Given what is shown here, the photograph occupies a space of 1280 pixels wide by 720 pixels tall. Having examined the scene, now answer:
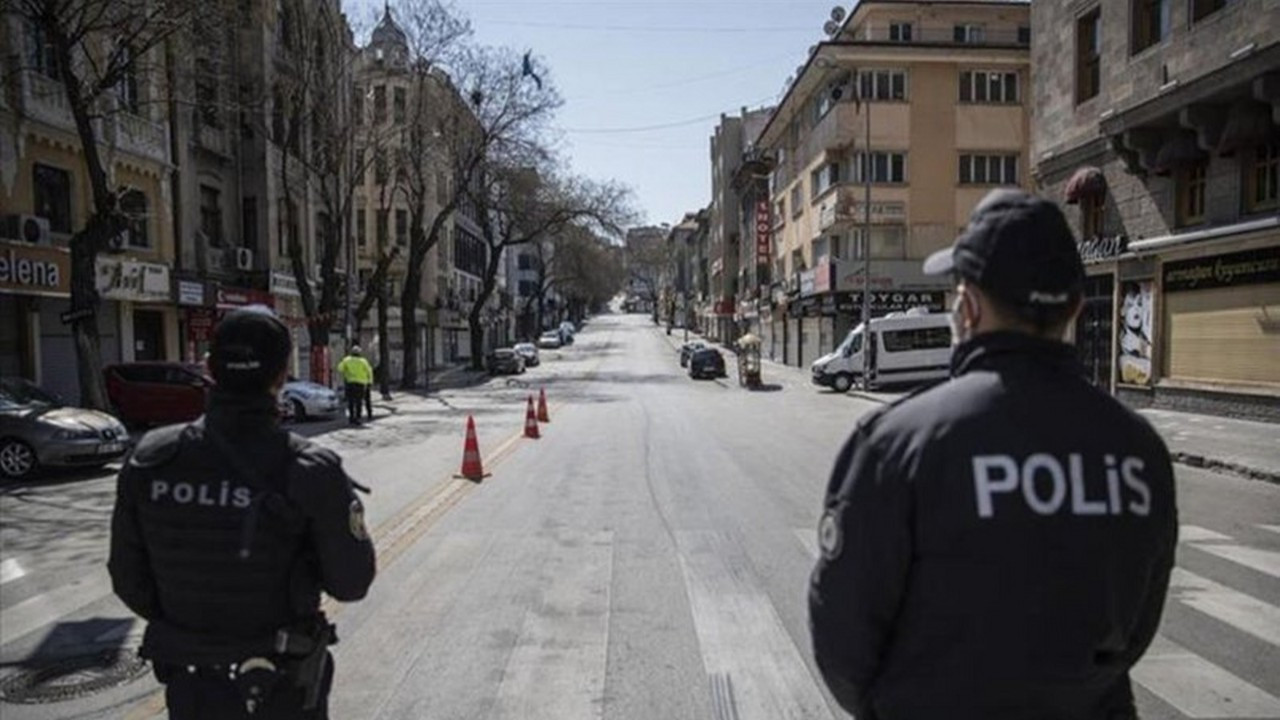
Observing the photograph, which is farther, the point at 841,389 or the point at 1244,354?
the point at 841,389

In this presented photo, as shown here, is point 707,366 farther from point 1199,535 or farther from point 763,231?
point 1199,535

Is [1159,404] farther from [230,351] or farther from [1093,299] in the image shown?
[230,351]

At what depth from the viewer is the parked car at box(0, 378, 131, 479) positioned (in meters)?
13.6

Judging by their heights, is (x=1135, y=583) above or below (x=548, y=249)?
below

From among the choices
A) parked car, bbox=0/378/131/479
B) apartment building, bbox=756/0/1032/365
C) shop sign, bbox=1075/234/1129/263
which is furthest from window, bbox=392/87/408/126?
shop sign, bbox=1075/234/1129/263

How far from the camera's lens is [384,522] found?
382 inches

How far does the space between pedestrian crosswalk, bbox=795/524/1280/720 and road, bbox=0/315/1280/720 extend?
2 centimetres

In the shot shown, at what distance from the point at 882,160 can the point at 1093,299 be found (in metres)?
19.9

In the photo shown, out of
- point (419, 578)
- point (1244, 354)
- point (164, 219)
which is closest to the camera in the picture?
point (419, 578)

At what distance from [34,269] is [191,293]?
7.08 meters

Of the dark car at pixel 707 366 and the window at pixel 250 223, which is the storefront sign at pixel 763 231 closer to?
the dark car at pixel 707 366

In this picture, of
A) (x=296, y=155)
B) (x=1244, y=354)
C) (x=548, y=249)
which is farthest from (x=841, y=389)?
(x=548, y=249)

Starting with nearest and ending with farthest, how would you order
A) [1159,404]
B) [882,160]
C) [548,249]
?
[1159,404] < [882,160] < [548,249]

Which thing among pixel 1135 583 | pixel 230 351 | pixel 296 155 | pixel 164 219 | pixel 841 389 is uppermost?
pixel 296 155
